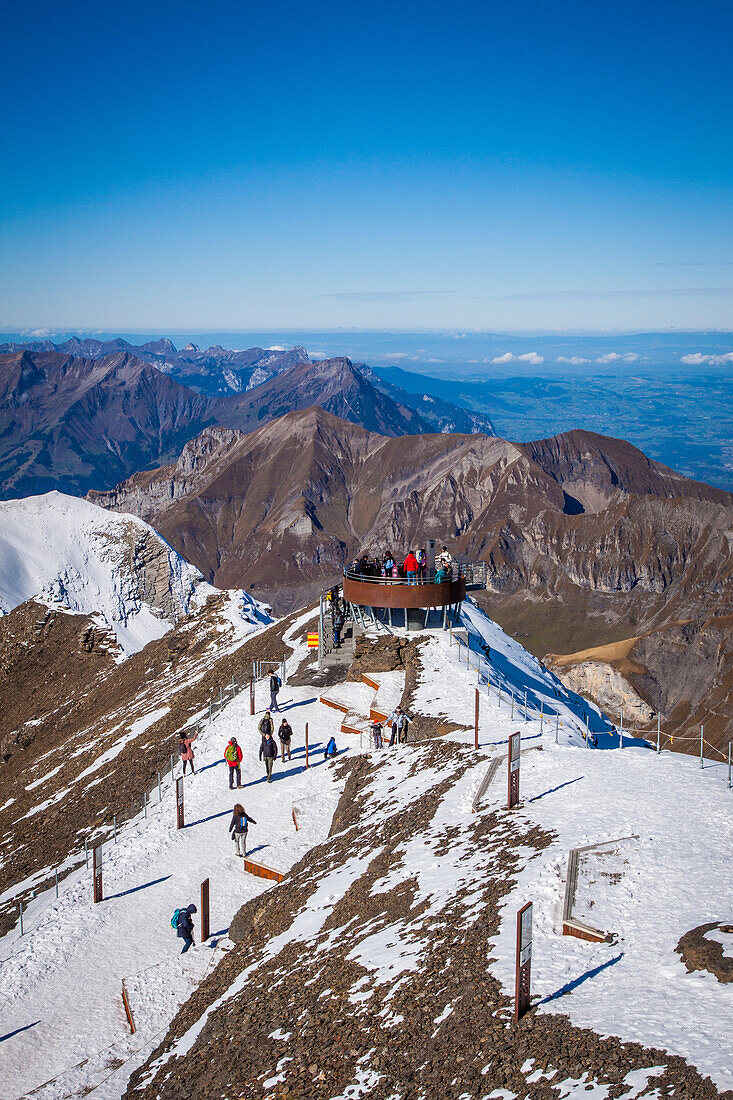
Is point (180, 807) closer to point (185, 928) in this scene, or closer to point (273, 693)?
point (273, 693)

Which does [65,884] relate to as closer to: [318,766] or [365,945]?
[318,766]

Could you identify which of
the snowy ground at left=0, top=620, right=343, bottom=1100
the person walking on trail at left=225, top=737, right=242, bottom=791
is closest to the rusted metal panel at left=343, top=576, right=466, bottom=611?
the snowy ground at left=0, top=620, right=343, bottom=1100

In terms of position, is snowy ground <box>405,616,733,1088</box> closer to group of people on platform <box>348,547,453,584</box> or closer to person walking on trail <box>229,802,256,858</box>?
person walking on trail <box>229,802,256,858</box>

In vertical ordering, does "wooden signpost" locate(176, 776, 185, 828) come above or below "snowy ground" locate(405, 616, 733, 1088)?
below

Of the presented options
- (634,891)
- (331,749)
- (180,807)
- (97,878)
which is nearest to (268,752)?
(331,749)

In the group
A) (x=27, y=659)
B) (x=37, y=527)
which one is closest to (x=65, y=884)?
(x=27, y=659)
